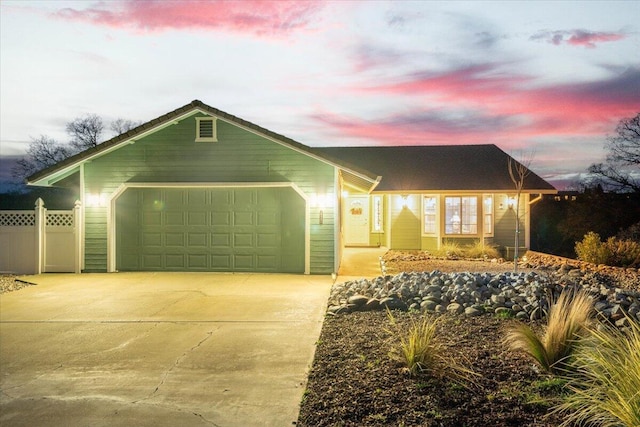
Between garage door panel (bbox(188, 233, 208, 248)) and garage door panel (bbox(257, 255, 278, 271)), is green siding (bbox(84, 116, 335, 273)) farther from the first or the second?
garage door panel (bbox(188, 233, 208, 248))

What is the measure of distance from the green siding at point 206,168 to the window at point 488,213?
943 cm

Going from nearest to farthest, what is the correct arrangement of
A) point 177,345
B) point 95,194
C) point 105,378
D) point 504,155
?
point 105,378 < point 177,345 < point 95,194 < point 504,155

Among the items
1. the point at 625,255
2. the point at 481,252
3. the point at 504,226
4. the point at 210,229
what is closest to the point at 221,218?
the point at 210,229

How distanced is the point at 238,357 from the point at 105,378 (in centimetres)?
142

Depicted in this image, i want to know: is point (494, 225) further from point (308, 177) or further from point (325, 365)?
point (325, 365)

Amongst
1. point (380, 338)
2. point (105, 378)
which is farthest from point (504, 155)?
point (105, 378)

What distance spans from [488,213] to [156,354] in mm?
16800

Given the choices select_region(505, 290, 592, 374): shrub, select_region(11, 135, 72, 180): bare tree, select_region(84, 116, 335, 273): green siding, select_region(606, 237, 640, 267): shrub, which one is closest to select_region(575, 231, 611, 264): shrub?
select_region(606, 237, 640, 267): shrub

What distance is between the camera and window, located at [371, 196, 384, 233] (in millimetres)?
22453

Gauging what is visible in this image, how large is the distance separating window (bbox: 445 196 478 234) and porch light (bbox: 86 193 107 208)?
12512 millimetres

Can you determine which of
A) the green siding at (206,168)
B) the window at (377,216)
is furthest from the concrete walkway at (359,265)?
the window at (377,216)

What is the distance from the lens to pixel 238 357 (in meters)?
6.01

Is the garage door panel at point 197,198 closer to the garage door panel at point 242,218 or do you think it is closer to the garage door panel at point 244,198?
the garage door panel at point 244,198

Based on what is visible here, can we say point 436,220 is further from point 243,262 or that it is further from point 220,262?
point 220,262
